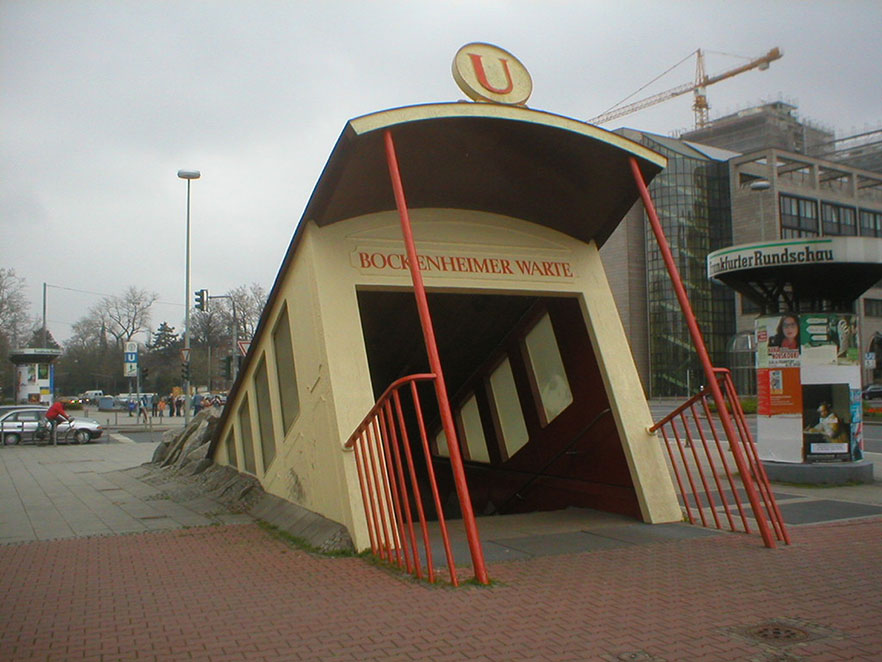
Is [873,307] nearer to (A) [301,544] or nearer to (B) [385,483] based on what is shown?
(A) [301,544]

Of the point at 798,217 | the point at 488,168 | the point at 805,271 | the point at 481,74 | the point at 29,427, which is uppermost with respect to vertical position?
the point at 798,217

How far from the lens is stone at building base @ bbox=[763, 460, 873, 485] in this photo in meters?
12.8

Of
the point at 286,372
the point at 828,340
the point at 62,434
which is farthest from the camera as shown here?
the point at 62,434

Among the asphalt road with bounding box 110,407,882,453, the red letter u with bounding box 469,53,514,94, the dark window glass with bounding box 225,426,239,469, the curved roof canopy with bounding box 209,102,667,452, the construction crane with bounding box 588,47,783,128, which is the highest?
the construction crane with bounding box 588,47,783,128

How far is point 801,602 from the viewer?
5742 millimetres

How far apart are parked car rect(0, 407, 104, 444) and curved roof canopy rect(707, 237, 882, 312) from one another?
2229 cm

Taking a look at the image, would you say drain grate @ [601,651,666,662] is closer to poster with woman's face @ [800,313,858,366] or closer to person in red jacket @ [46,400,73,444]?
poster with woman's face @ [800,313,858,366]

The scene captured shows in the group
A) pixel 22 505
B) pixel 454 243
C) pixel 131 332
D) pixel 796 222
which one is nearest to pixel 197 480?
pixel 22 505

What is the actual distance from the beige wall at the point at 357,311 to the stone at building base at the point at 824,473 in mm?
5178

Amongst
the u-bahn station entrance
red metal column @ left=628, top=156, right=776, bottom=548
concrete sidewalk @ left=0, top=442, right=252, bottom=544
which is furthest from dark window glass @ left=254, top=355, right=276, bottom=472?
red metal column @ left=628, top=156, right=776, bottom=548

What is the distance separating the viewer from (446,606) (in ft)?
18.5

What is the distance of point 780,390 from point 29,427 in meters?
24.2

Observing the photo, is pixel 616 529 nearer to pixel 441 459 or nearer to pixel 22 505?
pixel 441 459

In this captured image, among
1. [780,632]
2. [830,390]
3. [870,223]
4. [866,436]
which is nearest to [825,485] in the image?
[830,390]
